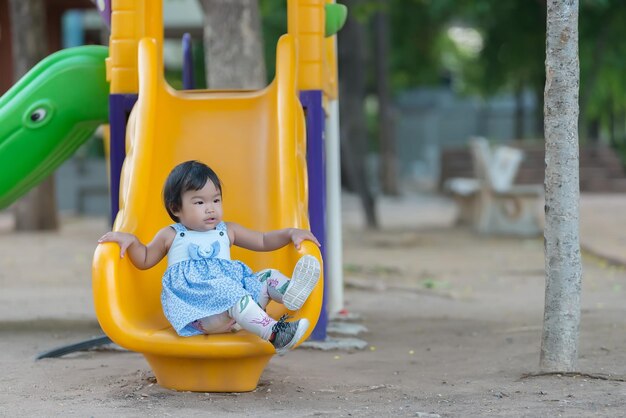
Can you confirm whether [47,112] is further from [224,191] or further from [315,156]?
[315,156]

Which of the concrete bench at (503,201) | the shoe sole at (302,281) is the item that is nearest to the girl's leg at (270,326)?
the shoe sole at (302,281)

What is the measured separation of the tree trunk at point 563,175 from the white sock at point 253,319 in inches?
53.9

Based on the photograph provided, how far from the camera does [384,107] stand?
22.1 metres

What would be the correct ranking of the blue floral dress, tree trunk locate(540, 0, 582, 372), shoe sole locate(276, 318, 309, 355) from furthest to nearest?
1. tree trunk locate(540, 0, 582, 372)
2. the blue floral dress
3. shoe sole locate(276, 318, 309, 355)

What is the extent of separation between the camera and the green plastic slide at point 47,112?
6.29 metres

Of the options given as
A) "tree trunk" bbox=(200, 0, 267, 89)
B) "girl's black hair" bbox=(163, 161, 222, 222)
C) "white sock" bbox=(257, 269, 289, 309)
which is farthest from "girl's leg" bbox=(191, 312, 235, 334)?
"tree trunk" bbox=(200, 0, 267, 89)

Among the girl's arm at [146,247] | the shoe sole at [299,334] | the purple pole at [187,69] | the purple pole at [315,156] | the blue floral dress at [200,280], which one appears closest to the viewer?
the shoe sole at [299,334]

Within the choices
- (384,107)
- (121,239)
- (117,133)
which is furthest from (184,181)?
(384,107)

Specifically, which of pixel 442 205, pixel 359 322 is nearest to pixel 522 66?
pixel 442 205

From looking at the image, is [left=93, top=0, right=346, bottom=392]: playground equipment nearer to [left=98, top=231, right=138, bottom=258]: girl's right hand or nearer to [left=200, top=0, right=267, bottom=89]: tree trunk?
[left=98, top=231, right=138, bottom=258]: girl's right hand

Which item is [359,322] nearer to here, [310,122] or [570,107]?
[310,122]

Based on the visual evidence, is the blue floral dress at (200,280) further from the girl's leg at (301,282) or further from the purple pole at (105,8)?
the purple pole at (105,8)

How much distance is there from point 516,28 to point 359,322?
13.7 meters

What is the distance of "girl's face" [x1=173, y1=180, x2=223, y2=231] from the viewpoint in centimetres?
452
